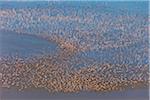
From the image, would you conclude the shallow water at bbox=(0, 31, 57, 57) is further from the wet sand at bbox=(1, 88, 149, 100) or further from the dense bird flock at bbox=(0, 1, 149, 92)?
the wet sand at bbox=(1, 88, 149, 100)

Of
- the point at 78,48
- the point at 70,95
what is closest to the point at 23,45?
the point at 78,48

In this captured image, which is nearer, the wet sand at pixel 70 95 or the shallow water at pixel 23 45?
the wet sand at pixel 70 95

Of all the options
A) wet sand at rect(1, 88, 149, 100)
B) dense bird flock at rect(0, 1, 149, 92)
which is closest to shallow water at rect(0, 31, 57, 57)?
dense bird flock at rect(0, 1, 149, 92)

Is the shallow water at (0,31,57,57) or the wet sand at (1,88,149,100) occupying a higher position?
the shallow water at (0,31,57,57)

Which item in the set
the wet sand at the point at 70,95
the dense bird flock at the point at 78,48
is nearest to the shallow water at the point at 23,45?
the dense bird flock at the point at 78,48

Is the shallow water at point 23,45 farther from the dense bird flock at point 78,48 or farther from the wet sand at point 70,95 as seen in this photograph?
the wet sand at point 70,95
